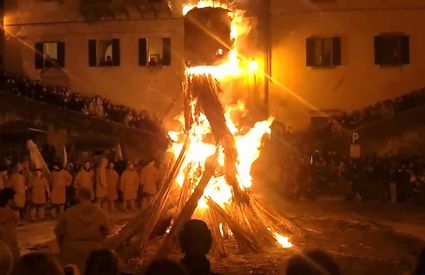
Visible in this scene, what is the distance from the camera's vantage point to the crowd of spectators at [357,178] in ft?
64.1

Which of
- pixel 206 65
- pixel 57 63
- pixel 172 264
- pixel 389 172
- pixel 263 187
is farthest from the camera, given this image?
pixel 57 63

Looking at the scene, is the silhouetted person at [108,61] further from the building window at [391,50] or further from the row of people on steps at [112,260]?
the row of people on steps at [112,260]

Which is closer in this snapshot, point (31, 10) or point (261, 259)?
point (261, 259)

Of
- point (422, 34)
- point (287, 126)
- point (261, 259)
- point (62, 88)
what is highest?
point (422, 34)

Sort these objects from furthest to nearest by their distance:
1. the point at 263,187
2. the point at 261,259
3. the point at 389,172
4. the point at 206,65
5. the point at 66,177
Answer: the point at 263,187 < the point at 389,172 < the point at 66,177 < the point at 206,65 < the point at 261,259

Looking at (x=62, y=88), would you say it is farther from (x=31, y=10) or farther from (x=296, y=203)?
(x=296, y=203)

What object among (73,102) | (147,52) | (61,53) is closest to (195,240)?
(73,102)

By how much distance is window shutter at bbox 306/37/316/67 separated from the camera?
→ 28.3 metres

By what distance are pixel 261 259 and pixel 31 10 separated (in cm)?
2260

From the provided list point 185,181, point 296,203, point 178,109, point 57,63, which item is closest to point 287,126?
point 178,109

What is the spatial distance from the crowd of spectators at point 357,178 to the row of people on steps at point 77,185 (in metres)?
4.53

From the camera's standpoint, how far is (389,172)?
1973 cm

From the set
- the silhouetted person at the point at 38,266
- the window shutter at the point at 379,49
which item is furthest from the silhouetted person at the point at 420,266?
the window shutter at the point at 379,49

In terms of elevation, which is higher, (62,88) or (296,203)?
(62,88)
